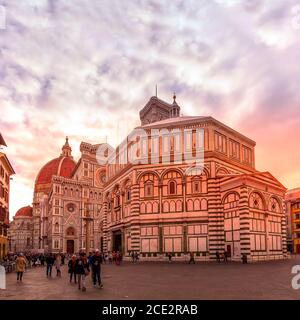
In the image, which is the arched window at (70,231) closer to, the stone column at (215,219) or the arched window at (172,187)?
the arched window at (172,187)

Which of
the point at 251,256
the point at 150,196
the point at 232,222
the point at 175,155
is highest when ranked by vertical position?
the point at 175,155

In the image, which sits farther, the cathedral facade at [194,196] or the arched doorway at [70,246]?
the arched doorway at [70,246]

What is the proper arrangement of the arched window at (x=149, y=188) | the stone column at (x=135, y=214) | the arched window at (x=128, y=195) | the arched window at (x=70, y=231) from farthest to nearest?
the arched window at (x=70, y=231) → the arched window at (x=128, y=195) → the arched window at (x=149, y=188) → the stone column at (x=135, y=214)

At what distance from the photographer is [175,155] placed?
4469cm

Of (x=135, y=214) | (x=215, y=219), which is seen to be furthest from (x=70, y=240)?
(x=215, y=219)

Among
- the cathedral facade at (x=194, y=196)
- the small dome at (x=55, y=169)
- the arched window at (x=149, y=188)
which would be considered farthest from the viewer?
the small dome at (x=55, y=169)

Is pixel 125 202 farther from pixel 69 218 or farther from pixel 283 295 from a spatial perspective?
pixel 69 218

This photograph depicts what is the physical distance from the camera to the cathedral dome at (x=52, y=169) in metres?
139

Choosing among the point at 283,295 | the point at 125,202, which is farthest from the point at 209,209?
the point at 283,295

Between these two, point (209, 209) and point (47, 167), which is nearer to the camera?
point (209, 209)

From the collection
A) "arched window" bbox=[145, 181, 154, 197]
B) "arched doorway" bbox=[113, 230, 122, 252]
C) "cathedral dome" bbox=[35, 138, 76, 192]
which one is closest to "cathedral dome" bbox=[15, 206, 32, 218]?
"cathedral dome" bbox=[35, 138, 76, 192]

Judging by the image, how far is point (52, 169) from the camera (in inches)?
5625

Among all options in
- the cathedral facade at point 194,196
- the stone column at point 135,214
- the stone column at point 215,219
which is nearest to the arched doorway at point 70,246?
the cathedral facade at point 194,196
